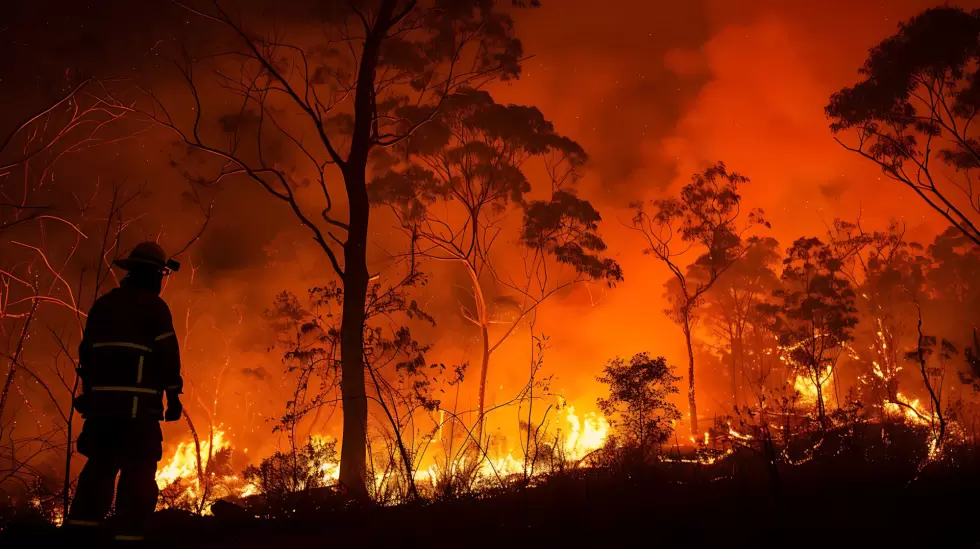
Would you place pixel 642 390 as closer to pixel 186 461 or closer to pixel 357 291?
pixel 357 291

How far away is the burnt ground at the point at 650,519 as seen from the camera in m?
4.21

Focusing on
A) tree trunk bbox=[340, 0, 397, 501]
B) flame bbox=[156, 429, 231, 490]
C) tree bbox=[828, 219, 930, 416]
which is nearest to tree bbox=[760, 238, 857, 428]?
tree bbox=[828, 219, 930, 416]

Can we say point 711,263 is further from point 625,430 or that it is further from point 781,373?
point 781,373

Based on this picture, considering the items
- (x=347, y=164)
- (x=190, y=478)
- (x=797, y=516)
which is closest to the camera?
(x=797, y=516)

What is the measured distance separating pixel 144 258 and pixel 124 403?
3.39ft

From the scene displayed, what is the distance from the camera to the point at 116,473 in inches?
148

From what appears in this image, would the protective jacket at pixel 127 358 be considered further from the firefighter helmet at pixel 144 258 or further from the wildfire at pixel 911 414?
the wildfire at pixel 911 414

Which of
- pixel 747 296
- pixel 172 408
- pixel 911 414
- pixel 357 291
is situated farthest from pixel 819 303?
pixel 172 408

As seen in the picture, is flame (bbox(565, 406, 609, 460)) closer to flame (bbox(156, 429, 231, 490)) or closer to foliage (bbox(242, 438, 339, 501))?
flame (bbox(156, 429, 231, 490))

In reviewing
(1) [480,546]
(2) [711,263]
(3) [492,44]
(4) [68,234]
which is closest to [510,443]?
(2) [711,263]

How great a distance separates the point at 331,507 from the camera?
6.29 m

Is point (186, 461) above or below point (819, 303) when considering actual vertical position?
below

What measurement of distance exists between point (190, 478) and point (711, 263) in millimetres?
24303

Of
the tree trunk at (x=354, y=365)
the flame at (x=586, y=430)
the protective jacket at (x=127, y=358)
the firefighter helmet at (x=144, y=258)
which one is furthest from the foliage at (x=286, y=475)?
the flame at (x=586, y=430)
